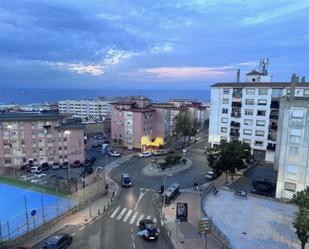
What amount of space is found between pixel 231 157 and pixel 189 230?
47.3 feet

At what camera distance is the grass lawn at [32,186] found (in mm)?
39062

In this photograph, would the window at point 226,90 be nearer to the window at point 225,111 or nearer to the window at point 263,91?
the window at point 225,111

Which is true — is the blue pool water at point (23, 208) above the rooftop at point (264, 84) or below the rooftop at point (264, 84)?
below

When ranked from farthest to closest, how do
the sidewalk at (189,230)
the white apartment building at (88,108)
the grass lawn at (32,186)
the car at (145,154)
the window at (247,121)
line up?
the white apartment building at (88,108) < the car at (145,154) < the window at (247,121) < the grass lawn at (32,186) < the sidewalk at (189,230)

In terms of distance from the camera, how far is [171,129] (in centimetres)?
7706

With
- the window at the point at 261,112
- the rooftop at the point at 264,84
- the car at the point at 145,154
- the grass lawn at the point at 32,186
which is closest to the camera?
the grass lawn at the point at 32,186

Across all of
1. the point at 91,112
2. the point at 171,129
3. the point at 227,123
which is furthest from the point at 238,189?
the point at 91,112

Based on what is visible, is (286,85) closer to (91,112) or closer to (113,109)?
(113,109)

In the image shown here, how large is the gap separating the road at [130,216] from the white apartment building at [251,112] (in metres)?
14.5

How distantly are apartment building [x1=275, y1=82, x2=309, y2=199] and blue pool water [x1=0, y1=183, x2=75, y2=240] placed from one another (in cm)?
2796

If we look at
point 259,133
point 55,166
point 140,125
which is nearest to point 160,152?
point 140,125

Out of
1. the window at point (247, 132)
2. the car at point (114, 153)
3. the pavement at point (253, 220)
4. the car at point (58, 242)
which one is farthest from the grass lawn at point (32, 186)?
the window at point (247, 132)

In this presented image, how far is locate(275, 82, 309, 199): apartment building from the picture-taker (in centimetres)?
3253

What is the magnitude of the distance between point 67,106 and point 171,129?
297 ft
